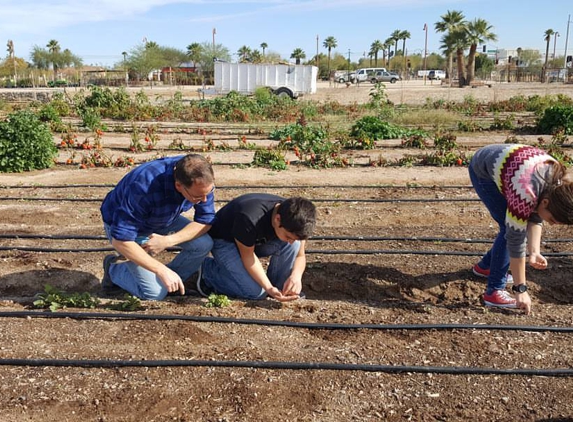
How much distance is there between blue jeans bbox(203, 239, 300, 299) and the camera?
12.9 ft

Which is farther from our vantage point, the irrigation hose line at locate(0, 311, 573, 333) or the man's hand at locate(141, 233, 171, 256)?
the man's hand at locate(141, 233, 171, 256)

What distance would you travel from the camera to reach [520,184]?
3258 millimetres

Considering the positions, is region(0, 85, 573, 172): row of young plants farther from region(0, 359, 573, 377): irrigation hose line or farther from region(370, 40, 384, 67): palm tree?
region(370, 40, 384, 67): palm tree

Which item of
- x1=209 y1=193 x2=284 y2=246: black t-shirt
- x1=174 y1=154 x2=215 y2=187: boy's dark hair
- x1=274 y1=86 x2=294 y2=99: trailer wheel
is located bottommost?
x1=209 y1=193 x2=284 y2=246: black t-shirt

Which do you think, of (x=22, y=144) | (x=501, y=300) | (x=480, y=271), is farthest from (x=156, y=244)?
(x=22, y=144)

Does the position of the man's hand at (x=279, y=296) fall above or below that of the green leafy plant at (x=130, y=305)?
above

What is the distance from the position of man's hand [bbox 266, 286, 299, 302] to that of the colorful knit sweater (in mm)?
1409

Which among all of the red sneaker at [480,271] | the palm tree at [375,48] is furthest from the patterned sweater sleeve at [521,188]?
the palm tree at [375,48]

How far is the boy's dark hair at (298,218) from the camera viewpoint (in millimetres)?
3232

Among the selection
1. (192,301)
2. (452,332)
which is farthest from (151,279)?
(452,332)

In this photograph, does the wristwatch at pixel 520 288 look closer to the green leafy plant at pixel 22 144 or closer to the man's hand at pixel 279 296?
the man's hand at pixel 279 296

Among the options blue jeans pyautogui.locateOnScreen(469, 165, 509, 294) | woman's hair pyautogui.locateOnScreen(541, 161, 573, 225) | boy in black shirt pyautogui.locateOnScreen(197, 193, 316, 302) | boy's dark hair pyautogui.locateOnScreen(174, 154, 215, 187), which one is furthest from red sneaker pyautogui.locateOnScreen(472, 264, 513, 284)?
boy's dark hair pyautogui.locateOnScreen(174, 154, 215, 187)

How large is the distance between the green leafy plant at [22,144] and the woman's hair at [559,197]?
7.76 meters

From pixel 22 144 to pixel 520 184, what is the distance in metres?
7.67
